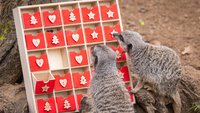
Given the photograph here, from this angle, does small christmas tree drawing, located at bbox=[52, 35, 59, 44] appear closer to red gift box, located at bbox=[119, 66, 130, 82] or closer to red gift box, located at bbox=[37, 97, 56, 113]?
red gift box, located at bbox=[37, 97, 56, 113]

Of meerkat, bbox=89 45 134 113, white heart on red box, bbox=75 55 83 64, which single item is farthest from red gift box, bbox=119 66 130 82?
white heart on red box, bbox=75 55 83 64

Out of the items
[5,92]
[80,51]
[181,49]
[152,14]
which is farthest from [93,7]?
[152,14]

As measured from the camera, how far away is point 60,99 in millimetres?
7562

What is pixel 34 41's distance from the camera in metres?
7.46

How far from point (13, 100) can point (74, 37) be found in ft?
3.99

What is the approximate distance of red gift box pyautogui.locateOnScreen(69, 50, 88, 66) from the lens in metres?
7.64

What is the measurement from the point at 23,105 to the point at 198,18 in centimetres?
474

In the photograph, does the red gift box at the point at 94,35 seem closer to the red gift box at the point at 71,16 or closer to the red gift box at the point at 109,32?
the red gift box at the point at 109,32

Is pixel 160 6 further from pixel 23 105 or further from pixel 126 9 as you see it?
pixel 23 105

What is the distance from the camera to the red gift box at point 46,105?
742cm

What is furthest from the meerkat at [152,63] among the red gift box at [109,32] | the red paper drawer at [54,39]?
the red paper drawer at [54,39]

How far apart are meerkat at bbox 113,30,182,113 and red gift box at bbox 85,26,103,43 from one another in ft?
0.71

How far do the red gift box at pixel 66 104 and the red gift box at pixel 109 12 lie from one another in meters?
1.18

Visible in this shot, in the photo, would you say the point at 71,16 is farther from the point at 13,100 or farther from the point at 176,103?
the point at 176,103
